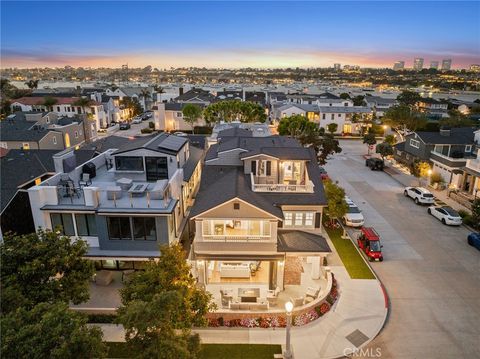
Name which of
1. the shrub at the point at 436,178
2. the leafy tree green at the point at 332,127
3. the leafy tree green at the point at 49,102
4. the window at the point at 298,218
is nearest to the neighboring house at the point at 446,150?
the shrub at the point at 436,178

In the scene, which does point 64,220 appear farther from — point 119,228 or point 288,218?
point 288,218

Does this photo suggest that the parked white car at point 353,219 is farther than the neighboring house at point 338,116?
No

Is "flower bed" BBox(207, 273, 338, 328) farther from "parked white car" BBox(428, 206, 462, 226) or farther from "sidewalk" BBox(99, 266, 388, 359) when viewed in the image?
"parked white car" BBox(428, 206, 462, 226)

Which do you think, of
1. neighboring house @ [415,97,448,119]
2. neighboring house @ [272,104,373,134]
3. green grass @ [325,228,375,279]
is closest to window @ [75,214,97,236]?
green grass @ [325,228,375,279]

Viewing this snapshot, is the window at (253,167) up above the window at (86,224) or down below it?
above

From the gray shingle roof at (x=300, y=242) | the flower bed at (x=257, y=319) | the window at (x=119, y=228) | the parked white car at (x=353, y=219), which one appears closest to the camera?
the flower bed at (x=257, y=319)

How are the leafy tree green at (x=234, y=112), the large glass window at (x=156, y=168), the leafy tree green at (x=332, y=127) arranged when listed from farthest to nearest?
the leafy tree green at (x=332, y=127)
the leafy tree green at (x=234, y=112)
the large glass window at (x=156, y=168)

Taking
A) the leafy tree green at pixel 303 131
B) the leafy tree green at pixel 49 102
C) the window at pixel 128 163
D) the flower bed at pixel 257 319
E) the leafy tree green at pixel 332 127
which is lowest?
the flower bed at pixel 257 319

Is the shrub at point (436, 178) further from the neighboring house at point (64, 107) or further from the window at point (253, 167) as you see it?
the neighboring house at point (64, 107)
